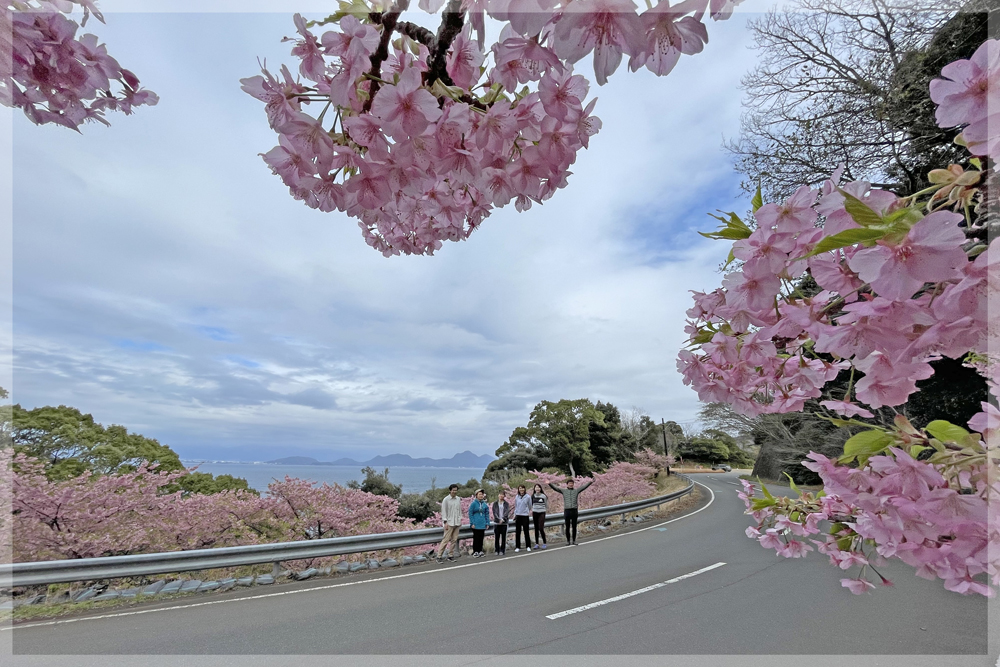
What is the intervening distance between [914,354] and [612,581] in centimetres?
701

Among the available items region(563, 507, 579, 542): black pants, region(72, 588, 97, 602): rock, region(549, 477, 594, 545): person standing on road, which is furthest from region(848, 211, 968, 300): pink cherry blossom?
region(563, 507, 579, 542): black pants

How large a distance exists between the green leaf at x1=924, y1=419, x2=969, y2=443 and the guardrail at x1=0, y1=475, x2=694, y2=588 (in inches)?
308

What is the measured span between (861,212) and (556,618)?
5.45 metres

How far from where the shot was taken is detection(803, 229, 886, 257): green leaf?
637 millimetres

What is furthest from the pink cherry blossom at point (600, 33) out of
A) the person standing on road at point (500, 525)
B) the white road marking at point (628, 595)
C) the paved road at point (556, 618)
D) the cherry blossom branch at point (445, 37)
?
the person standing on road at point (500, 525)

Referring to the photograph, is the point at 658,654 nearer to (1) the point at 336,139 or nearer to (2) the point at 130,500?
(1) the point at 336,139

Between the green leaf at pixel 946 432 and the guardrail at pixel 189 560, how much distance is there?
7.82 metres

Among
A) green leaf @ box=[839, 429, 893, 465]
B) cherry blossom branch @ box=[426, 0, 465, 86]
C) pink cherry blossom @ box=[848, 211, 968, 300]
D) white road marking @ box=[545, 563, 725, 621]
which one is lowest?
white road marking @ box=[545, 563, 725, 621]

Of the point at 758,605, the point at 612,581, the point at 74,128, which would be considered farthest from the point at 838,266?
the point at 612,581

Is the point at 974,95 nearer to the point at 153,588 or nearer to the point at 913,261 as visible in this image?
the point at 913,261

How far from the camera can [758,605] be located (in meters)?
5.55

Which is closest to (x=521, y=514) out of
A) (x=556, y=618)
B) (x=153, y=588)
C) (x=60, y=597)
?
(x=556, y=618)

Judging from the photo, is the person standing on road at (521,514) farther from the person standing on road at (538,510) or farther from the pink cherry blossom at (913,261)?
the pink cherry blossom at (913,261)

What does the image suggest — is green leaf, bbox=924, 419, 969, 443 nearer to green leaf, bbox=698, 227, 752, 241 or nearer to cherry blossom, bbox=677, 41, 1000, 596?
cherry blossom, bbox=677, 41, 1000, 596
